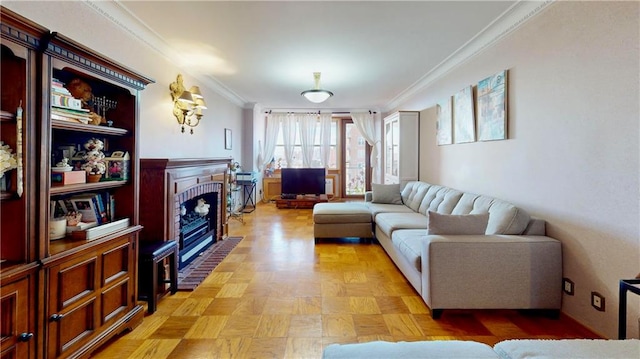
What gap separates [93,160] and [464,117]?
12.5ft

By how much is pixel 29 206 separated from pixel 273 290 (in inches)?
75.6

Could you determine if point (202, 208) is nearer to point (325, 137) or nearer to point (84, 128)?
point (84, 128)

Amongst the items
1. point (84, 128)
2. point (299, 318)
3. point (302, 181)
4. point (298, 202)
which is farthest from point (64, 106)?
point (302, 181)

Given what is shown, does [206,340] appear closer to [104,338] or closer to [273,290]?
[104,338]

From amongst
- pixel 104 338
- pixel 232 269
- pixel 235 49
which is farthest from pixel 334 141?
pixel 104 338

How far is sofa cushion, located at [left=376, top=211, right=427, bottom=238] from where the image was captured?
11.3 ft

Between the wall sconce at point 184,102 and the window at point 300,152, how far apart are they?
3.97 metres

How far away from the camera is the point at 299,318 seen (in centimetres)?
235

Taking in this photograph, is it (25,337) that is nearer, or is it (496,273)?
(25,337)

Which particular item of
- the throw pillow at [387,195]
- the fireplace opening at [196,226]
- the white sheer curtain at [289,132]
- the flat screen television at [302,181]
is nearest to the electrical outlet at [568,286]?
the throw pillow at [387,195]

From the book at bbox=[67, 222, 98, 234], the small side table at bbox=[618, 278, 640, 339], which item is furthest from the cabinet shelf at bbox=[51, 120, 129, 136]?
the small side table at bbox=[618, 278, 640, 339]

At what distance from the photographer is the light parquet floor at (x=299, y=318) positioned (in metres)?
2.02

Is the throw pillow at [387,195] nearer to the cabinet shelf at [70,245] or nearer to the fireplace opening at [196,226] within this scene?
the fireplace opening at [196,226]

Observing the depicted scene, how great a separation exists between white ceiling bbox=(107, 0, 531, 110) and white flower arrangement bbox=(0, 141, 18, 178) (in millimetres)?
1766
